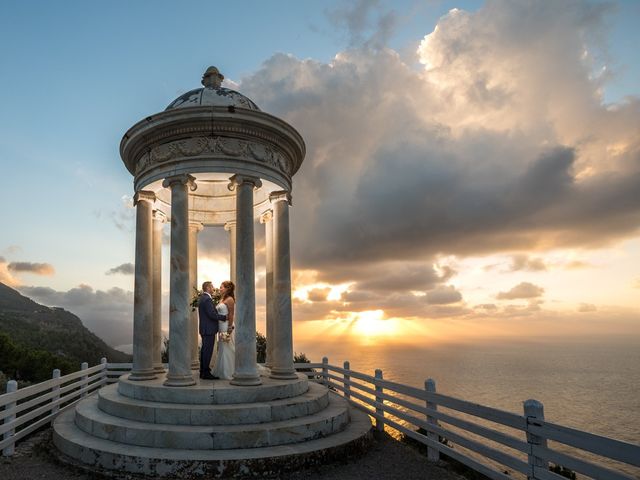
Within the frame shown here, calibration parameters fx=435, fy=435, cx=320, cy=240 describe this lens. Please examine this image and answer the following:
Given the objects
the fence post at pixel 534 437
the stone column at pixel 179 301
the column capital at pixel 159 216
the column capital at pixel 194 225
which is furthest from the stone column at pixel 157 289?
the fence post at pixel 534 437

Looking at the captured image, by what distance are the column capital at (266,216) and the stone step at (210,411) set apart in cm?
718

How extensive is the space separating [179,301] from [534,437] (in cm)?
953

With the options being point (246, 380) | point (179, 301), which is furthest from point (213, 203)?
point (246, 380)

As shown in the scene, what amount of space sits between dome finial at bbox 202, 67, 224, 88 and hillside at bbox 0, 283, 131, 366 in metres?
26.4

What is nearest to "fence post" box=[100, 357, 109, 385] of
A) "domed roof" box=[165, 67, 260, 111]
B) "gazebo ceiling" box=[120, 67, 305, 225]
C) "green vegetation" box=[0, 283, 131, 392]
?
"green vegetation" box=[0, 283, 131, 392]

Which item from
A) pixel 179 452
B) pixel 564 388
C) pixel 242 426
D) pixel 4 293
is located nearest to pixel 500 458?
pixel 242 426

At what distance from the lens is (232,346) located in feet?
47.3

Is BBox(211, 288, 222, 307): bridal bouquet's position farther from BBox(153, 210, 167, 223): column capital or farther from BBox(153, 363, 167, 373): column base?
BBox(153, 210, 167, 223): column capital

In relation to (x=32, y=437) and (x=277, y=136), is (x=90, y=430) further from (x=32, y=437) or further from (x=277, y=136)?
(x=277, y=136)

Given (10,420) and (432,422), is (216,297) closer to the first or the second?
(10,420)

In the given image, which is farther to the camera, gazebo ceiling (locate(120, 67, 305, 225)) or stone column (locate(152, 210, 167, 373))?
stone column (locate(152, 210, 167, 373))

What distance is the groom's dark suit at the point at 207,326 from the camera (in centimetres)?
1427

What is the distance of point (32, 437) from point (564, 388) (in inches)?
8539

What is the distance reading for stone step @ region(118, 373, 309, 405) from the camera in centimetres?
1155
